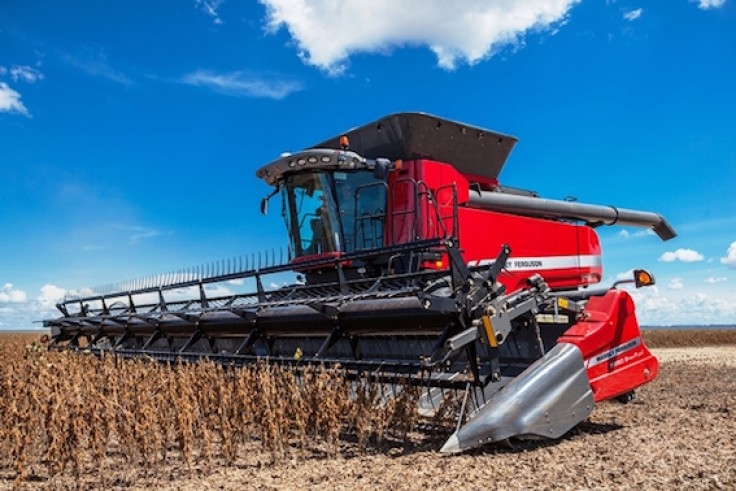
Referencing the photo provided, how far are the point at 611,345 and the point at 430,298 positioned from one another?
4.64 feet

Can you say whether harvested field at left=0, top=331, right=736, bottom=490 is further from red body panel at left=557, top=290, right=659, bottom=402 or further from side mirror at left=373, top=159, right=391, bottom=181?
side mirror at left=373, top=159, right=391, bottom=181

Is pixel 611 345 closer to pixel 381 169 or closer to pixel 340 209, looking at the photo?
pixel 381 169

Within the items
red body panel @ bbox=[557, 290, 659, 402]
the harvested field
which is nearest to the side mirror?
red body panel @ bbox=[557, 290, 659, 402]

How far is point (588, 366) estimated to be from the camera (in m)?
4.02

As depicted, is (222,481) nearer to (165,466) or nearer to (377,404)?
(165,466)

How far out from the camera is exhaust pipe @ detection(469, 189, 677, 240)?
7.48 metres

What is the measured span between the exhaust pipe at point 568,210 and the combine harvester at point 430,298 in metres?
0.03

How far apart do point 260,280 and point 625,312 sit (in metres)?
3.10

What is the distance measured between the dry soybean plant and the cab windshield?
2.19 m

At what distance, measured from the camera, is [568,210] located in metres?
8.52

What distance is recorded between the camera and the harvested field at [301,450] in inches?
125

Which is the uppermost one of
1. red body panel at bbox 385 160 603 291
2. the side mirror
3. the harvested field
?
the side mirror

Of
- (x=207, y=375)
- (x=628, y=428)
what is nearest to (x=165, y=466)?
(x=207, y=375)

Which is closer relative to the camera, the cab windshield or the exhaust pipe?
the cab windshield
